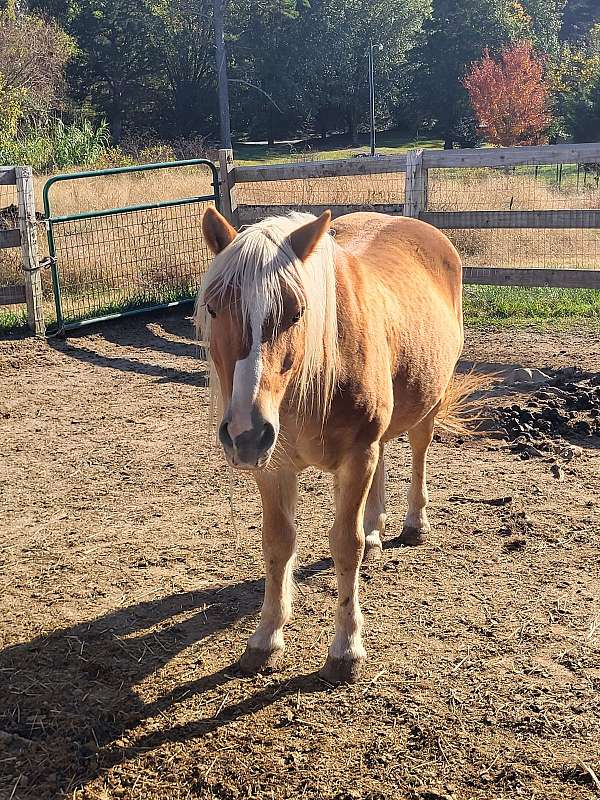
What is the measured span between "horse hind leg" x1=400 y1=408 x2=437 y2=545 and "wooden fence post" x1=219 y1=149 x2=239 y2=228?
19.0ft

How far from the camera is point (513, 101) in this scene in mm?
31641

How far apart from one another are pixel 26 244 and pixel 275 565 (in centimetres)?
581

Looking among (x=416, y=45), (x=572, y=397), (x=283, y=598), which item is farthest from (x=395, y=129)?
(x=283, y=598)

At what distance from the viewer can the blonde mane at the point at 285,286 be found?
93.0 inches

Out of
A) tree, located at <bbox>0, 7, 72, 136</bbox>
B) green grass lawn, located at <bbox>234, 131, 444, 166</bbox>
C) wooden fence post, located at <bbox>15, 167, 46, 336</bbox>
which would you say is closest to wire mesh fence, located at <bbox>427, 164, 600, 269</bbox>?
wooden fence post, located at <bbox>15, 167, 46, 336</bbox>

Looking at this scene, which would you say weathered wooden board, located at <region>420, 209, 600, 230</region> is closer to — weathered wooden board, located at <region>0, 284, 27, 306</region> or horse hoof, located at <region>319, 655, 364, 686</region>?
weathered wooden board, located at <region>0, 284, 27, 306</region>

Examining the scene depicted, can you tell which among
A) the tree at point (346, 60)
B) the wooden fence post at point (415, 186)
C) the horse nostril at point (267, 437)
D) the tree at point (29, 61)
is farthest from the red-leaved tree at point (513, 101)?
the horse nostril at point (267, 437)

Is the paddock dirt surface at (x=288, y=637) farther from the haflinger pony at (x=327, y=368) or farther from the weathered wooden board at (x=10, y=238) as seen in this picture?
the weathered wooden board at (x=10, y=238)

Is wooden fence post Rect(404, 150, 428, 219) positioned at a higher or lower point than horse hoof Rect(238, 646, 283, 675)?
higher

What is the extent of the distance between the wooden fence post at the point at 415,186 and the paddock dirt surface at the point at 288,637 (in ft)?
12.1

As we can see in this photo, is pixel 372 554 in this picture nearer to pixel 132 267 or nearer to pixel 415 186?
pixel 415 186

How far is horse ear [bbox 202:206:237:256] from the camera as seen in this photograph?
2.66 m

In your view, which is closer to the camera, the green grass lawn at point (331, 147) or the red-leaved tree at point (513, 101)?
the red-leaved tree at point (513, 101)

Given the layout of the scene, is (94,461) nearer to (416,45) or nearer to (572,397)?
(572,397)
